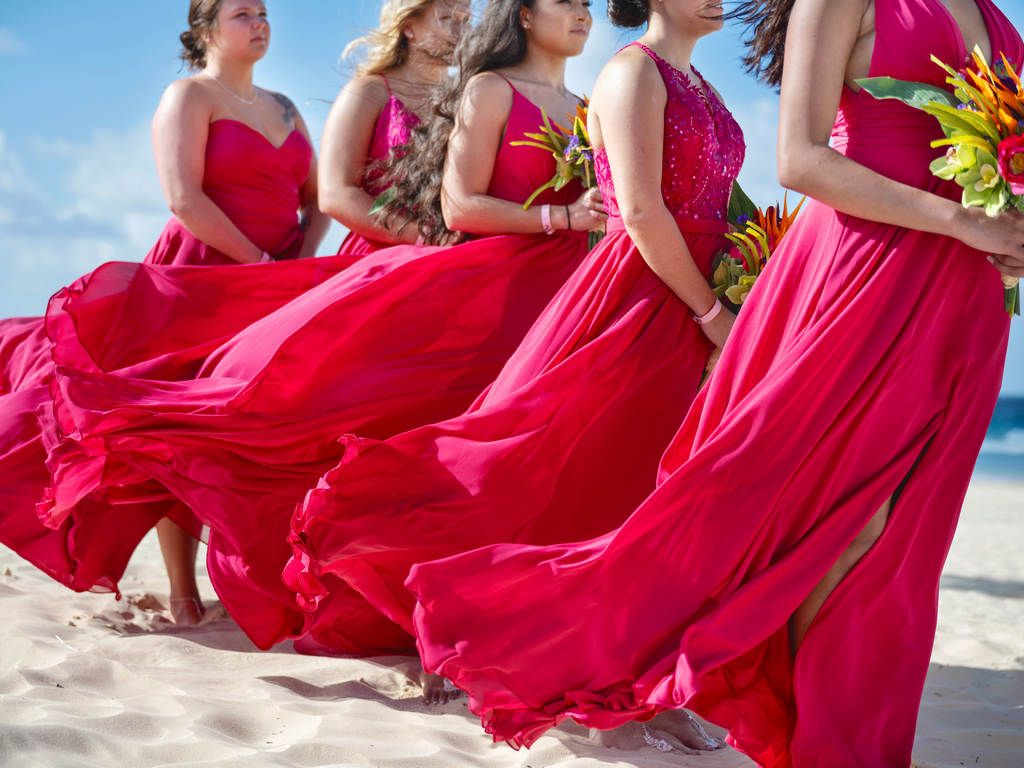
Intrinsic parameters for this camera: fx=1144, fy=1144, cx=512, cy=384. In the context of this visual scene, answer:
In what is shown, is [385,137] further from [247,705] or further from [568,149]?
[247,705]

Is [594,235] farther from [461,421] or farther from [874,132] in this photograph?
[874,132]

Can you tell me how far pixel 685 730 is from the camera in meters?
3.46

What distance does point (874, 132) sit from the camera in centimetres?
276

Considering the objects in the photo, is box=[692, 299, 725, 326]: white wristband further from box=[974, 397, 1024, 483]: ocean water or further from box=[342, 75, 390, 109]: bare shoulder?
box=[974, 397, 1024, 483]: ocean water

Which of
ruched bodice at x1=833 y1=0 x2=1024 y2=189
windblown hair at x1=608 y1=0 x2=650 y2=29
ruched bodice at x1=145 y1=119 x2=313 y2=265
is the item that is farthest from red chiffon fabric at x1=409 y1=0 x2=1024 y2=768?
ruched bodice at x1=145 y1=119 x2=313 y2=265

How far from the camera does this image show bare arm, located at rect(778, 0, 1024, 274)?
263cm

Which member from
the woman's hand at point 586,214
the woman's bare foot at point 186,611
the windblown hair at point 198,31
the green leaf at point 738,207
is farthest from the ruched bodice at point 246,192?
the green leaf at point 738,207

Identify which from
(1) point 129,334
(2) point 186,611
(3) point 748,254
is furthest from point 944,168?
(2) point 186,611

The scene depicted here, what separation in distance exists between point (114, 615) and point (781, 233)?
3.23 m

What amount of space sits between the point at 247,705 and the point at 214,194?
9.16 ft

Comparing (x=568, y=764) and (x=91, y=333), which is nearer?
(x=568, y=764)

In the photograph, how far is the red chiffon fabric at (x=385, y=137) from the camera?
4.94 meters

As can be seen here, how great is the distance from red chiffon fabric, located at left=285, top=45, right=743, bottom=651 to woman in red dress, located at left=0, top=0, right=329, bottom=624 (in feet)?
5.40

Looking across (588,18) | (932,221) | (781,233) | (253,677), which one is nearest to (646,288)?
(781,233)
